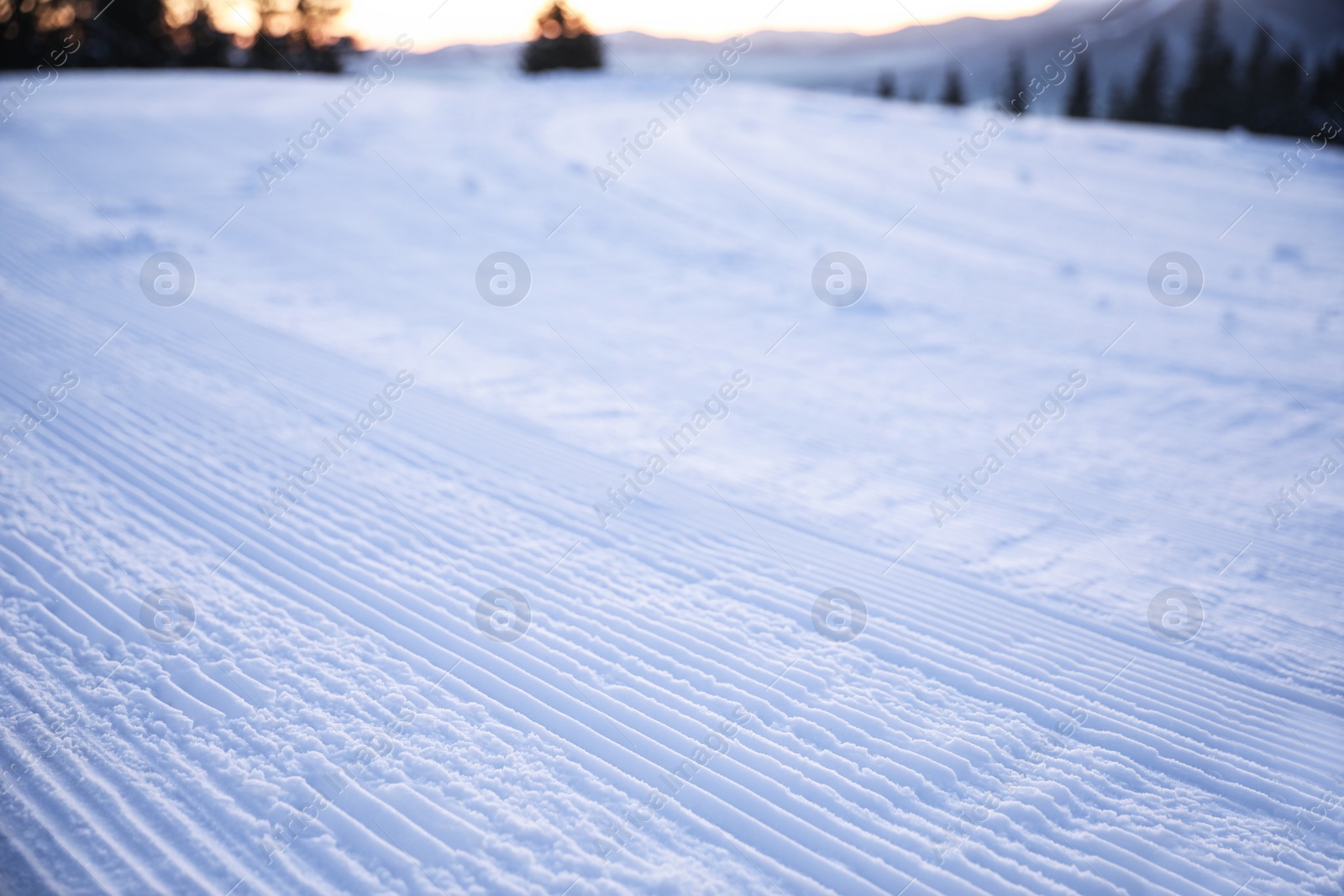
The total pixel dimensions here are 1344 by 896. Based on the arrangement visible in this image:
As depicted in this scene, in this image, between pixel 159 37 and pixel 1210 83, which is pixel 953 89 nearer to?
pixel 1210 83

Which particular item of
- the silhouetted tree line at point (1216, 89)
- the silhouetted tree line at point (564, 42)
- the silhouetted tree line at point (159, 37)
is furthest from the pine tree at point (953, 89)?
the silhouetted tree line at point (159, 37)

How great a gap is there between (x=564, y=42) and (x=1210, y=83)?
34334 mm

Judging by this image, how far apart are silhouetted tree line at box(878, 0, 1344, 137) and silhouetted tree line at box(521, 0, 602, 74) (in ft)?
61.6

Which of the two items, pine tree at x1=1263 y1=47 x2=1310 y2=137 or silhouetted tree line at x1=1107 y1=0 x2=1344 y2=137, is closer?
pine tree at x1=1263 y1=47 x2=1310 y2=137

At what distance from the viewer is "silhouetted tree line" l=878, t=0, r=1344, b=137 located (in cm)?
3500

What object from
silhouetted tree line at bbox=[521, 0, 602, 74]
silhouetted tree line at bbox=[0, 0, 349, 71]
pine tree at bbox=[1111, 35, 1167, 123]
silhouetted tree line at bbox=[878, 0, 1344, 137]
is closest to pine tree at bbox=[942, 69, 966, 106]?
silhouetted tree line at bbox=[878, 0, 1344, 137]

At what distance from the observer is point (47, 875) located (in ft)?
8.61

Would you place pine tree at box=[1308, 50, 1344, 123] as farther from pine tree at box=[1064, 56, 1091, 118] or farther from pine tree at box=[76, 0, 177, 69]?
pine tree at box=[76, 0, 177, 69]

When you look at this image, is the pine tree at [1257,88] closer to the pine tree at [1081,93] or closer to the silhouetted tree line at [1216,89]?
the silhouetted tree line at [1216,89]

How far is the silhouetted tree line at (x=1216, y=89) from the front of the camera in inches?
1378

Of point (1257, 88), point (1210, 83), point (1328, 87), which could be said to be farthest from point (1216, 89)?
point (1328, 87)

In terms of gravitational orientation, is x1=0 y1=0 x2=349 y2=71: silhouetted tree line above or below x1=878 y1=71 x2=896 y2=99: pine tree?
above

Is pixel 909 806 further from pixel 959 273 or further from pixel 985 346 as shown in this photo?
pixel 959 273

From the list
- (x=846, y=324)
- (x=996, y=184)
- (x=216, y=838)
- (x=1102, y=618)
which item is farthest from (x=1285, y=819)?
(x=996, y=184)
